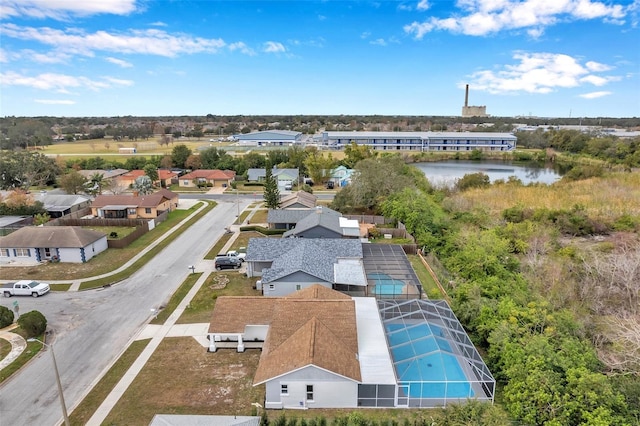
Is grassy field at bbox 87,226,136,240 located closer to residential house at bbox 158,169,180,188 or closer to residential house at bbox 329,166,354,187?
residential house at bbox 158,169,180,188

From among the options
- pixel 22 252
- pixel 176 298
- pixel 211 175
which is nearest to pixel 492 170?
pixel 211 175

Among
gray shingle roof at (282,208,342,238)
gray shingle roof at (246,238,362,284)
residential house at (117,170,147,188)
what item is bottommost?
gray shingle roof at (246,238,362,284)

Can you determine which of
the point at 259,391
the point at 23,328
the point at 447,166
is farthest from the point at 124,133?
the point at 259,391

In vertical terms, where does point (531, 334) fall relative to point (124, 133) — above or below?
below

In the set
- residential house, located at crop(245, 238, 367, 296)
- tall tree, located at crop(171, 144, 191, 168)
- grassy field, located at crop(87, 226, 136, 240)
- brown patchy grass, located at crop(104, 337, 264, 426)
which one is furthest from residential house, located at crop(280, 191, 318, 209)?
tall tree, located at crop(171, 144, 191, 168)

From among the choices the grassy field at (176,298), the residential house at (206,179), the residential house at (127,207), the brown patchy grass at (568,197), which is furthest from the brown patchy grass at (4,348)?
the residential house at (206,179)

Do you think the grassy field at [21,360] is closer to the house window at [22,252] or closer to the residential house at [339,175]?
the house window at [22,252]

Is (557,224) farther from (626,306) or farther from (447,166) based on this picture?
(447,166)

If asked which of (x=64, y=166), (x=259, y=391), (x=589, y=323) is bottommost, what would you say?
(x=259, y=391)
